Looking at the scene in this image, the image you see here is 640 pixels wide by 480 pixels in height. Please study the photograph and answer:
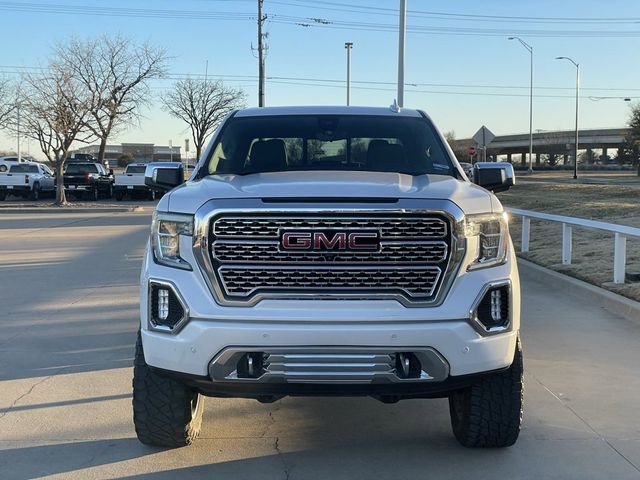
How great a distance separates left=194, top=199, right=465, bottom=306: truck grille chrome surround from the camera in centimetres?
357

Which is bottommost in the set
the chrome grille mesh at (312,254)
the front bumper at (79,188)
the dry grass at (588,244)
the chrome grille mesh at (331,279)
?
the dry grass at (588,244)

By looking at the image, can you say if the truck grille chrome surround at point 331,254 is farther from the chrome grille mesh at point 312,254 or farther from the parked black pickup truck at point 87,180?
the parked black pickup truck at point 87,180

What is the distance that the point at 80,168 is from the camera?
110ft

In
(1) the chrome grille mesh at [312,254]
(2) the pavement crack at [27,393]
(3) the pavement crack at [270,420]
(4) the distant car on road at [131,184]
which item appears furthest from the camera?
(4) the distant car on road at [131,184]

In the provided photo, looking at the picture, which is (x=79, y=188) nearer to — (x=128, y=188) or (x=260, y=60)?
(x=128, y=188)

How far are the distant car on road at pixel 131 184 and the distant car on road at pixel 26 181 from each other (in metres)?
3.40

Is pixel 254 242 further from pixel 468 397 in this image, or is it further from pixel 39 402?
pixel 39 402

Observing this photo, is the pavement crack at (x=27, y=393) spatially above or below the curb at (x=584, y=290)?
below

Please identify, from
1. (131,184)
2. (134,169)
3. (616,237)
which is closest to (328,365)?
(616,237)

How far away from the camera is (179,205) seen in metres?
3.71

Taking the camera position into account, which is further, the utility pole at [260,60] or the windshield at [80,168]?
the utility pole at [260,60]

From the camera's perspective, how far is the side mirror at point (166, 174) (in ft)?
17.6

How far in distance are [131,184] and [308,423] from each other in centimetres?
2940

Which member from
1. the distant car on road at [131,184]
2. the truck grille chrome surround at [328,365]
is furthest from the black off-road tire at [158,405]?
the distant car on road at [131,184]
